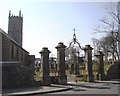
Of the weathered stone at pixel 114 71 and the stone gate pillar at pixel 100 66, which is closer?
the stone gate pillar at pixel 100 66

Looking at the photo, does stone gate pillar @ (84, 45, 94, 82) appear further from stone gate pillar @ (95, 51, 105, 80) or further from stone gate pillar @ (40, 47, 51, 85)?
stone gate pillar @ (40, 47, 51, 85)

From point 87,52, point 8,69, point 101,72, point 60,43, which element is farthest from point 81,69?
point 8,69

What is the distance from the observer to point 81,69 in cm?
4350

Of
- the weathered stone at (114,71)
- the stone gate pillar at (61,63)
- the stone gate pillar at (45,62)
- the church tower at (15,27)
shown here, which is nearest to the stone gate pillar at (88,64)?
the stone gate pillar at (61,63)

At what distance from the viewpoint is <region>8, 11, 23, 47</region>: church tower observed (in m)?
89.2

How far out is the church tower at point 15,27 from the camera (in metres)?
89.2

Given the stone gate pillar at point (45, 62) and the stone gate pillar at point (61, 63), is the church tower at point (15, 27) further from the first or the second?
the stone gate pillar at point (45, 62)

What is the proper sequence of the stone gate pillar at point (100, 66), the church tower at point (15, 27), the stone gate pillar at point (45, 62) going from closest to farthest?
1. the stone gate pillar at point (45, 62)
2. the stone gate pillar at point (100, 66)
3. the church tower at point (15, 27)

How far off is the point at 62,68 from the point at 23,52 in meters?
32.0

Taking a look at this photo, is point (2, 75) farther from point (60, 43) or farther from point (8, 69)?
point (60, 43)

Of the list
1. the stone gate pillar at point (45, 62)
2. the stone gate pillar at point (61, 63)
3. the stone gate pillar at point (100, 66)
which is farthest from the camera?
the stone gate pillar at point (100, 66)

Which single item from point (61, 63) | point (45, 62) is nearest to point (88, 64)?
point (61, 63)

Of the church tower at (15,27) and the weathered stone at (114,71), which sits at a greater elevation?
the church tower at (15,27)

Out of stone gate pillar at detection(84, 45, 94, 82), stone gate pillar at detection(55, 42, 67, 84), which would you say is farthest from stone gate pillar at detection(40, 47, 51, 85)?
stone gate pillar at detection(84, 45, 94, 82)
